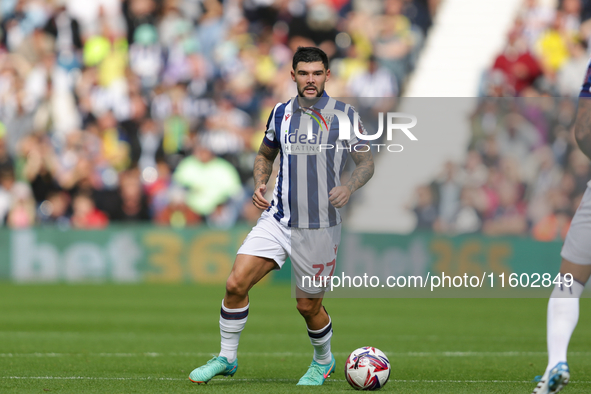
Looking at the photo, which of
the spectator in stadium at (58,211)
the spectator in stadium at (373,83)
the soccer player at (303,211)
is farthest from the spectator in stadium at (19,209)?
the soccer player at (303,211)

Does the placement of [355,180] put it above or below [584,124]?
below

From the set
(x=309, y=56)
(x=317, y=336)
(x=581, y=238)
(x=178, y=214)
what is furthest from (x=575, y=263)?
(x=178, y=214)

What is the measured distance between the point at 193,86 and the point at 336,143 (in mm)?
12615

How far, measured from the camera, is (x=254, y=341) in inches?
381

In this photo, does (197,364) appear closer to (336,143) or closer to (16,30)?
(336,143)

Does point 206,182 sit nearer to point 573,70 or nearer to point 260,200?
point 573,70

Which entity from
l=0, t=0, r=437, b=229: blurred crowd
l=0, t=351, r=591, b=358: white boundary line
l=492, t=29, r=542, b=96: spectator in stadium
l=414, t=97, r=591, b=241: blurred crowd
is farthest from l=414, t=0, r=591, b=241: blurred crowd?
l=0, t=351, r=591, b=358: white boundary line

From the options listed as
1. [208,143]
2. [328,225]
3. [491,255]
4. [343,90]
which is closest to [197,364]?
[328,225]

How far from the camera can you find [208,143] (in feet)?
57.1

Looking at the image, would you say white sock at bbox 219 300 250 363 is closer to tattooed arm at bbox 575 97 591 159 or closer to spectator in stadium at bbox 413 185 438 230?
tattooed arm at bbox 575 97 591 159

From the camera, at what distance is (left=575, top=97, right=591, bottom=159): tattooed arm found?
494 centimetres

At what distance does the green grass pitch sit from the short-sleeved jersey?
1.20 meters

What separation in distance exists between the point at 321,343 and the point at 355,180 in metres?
1.22

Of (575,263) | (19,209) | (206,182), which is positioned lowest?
(19,209)
